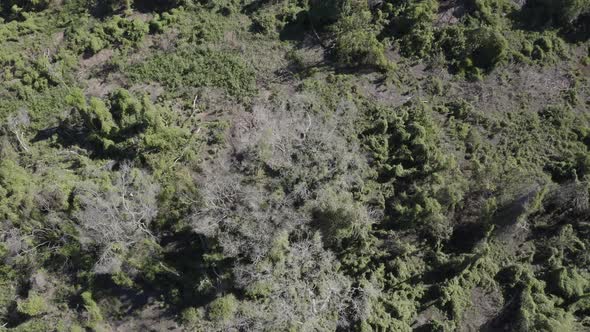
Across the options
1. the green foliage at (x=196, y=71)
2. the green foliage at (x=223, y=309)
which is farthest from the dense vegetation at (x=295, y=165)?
the green foliage at (x=196, y=71)

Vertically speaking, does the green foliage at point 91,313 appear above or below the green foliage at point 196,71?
below

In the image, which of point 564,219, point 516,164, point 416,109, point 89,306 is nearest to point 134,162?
point 89,306

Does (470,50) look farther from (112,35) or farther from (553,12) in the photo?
A: (112,35)

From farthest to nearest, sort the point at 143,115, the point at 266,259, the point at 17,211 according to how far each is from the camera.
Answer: the point at 143,115 → the point at 17,211 → the point at 266,259

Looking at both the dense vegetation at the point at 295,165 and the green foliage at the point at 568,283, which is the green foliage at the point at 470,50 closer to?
the dense vegetation at the point at 295,165

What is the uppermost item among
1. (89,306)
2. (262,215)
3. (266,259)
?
(262,215)

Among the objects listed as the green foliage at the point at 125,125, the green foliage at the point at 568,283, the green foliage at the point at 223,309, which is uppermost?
the green foliage at the point at 125,125

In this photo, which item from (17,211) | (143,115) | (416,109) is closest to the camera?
(17,211)

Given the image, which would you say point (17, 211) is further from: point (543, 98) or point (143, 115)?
point (543, 98)

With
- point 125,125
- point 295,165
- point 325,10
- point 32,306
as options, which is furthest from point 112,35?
point 32,306
